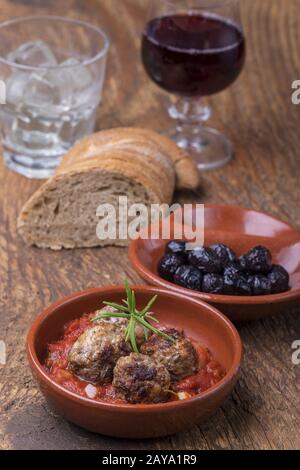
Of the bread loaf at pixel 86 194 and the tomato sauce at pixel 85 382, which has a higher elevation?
the tomato sauce at pixel 85 382

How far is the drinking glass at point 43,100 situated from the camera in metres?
3.24

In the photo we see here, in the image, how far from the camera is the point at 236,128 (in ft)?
12.3

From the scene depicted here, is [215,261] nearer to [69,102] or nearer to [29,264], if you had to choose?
[29,264]

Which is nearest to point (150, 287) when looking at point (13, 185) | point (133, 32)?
point (13, 185)

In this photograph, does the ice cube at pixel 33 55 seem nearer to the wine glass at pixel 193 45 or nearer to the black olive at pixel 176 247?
the wine glass at pixel 193 45

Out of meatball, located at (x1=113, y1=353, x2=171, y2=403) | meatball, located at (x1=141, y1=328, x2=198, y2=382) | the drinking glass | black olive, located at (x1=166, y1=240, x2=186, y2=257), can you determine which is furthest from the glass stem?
meatball, located at (x1=113, y1=353, x2=171, y2=403)

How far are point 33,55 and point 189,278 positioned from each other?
145 cm

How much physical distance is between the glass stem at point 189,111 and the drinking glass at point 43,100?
32cm

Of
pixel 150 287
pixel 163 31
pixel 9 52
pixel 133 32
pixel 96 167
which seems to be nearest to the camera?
pixel 150 287

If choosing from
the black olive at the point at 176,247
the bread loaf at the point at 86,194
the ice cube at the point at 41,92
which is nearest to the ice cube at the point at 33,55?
the ice cube at the point at 41,92

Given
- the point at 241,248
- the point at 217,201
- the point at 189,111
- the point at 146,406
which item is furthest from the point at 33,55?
the point at 146,406

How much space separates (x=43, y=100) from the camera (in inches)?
130

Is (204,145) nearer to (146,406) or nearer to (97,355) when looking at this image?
(97,355)

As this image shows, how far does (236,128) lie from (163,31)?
642 mm
